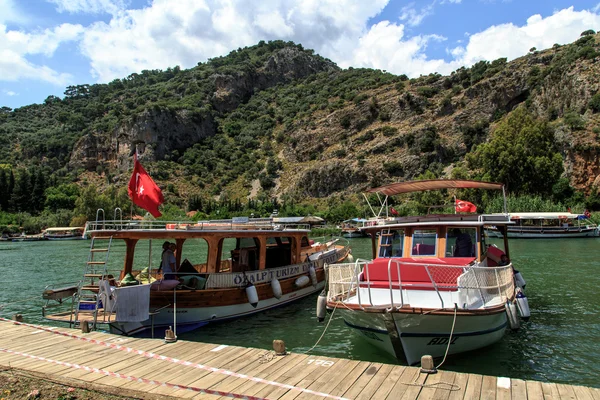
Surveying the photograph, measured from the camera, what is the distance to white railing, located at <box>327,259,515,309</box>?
30.4ft

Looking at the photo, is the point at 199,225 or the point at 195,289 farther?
the point at 199,225

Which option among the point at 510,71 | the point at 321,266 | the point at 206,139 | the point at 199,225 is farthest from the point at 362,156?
the point at 199,225

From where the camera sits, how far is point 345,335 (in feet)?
41.6

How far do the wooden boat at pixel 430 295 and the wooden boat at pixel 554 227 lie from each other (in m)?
43.6

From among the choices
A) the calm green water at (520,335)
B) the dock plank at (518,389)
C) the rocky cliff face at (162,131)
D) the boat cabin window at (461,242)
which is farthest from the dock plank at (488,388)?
the rocky cliff face at (162,131)

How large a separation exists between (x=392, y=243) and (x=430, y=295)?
3492mm

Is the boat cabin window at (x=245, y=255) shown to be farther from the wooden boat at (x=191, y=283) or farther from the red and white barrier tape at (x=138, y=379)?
the red and white barrier tape at (x=138, y=379)

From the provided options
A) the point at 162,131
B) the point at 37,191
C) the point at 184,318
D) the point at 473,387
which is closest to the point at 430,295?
the point at 473,387

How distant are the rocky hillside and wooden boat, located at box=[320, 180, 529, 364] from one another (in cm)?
6532

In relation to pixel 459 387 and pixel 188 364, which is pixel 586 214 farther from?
pixel 188 364

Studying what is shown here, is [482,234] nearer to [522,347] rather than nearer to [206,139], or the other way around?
[522,347]

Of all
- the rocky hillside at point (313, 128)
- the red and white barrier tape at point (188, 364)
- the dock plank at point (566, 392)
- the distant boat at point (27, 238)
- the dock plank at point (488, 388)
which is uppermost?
the rocky hillside at point (313, 128)

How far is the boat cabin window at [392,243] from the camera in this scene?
12.7 metres

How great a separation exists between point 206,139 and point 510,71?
304 ft
